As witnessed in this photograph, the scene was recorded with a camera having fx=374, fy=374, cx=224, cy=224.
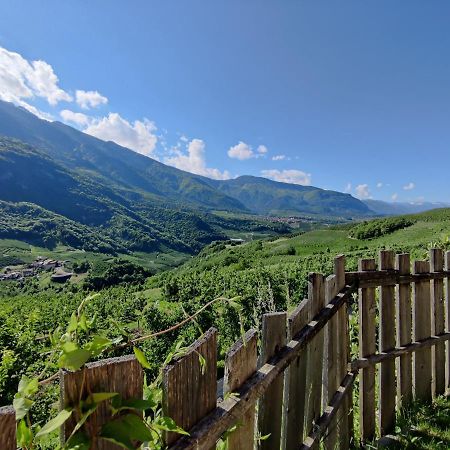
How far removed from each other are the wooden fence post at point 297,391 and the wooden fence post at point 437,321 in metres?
2.54

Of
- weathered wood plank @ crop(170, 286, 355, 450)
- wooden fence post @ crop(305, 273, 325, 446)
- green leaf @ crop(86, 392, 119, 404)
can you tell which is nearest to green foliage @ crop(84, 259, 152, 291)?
wooden fence post @ crop(305, 273, 325, 446)

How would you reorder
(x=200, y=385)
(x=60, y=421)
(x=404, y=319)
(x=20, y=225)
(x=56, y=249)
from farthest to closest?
1. (x=20, y=225)
2. (x=56, y=249)
3. (x=404, y=319)
4. (x=200, y=385)
5. (x=60, y=421)

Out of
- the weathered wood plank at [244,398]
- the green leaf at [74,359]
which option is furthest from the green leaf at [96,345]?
the weathered wood plank at [244,398]

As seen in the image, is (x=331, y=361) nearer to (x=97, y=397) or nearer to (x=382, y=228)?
→ (x=97, y=397)

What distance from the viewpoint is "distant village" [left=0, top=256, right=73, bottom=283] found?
393 ft

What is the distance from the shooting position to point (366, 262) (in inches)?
143

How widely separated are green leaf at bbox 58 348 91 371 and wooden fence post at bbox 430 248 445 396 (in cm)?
439

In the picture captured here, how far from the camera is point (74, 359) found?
97 cm

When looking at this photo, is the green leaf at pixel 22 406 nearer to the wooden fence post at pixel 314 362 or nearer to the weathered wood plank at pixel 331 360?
the wooden fence post at pixel 314 362

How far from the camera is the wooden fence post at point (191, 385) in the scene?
4.51ft

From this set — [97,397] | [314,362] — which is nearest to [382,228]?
[314,362]

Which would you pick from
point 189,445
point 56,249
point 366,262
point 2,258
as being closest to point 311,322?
point 366,262

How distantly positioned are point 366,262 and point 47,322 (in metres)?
30.9

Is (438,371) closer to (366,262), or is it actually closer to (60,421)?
(366,262)
